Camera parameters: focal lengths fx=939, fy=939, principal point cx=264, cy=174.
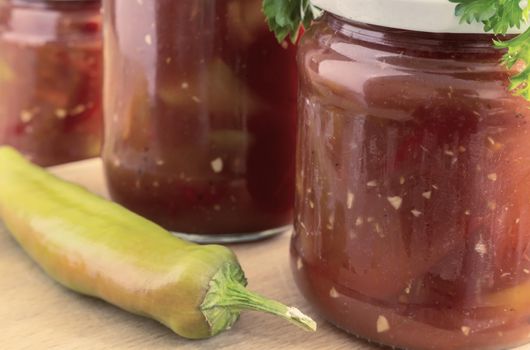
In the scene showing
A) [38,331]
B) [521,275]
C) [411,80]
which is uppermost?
[411,80]

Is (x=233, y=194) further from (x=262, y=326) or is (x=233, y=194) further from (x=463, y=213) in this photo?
(x=463, y=213)

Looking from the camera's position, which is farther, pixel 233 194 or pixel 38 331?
pixel 233 194

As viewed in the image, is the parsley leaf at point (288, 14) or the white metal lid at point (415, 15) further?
the parsley leaf at point (288, 14)

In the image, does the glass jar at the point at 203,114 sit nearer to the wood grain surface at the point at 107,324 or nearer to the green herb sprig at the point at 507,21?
the wood grain surface at the point at 107,324

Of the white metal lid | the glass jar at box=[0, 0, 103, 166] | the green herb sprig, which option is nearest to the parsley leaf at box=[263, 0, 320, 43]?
the white metal lid

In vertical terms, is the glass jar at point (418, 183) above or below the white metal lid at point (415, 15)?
below

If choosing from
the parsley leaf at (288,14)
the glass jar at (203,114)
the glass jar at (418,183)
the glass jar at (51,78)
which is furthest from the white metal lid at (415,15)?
the glass jar at (51,78)

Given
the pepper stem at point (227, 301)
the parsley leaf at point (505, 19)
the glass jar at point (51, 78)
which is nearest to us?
the parsley leaf at point (505, 19)

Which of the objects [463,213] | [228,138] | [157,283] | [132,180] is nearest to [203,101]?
[228,138]

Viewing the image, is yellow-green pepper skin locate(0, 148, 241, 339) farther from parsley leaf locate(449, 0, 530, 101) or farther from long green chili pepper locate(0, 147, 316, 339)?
parsley leaf locate(449, 0, 530, 101)
